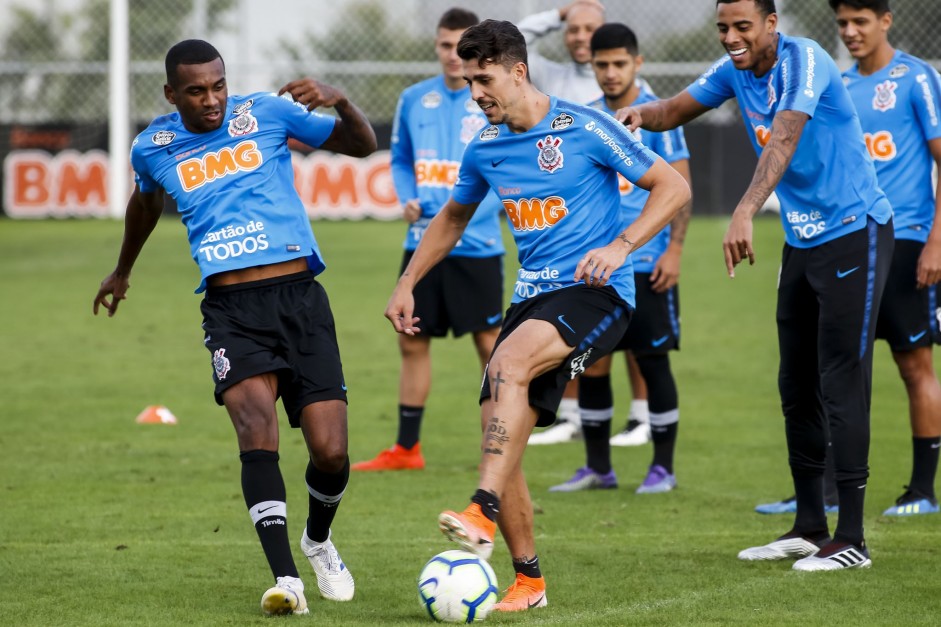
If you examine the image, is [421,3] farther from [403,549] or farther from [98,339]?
[403,549]

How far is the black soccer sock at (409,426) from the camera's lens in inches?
341

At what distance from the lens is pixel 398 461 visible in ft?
28.3

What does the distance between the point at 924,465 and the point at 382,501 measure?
2910 millimetres

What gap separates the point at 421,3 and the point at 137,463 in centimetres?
2141

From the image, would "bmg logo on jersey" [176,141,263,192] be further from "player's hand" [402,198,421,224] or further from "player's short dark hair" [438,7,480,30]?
"player's short dark hair" [438,7,480,30]

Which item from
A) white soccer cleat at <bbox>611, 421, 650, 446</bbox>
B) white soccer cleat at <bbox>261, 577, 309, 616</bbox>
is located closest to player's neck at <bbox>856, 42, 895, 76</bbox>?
white soccer cleat at <bbox>611, 421, 650, 446</bbox>

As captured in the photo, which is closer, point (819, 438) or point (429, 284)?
point (819, 438)

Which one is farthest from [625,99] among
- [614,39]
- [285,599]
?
[285,599]

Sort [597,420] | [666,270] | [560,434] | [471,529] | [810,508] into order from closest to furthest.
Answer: [471,529], [810,508], [666,270], [597,420], [560,434]

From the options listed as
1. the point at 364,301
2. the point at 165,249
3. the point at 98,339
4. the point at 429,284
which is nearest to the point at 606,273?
the point at 429,284

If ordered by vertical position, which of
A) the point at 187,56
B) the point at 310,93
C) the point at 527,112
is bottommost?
the point at 527,112

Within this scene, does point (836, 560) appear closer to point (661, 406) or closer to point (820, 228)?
point (820, 228)

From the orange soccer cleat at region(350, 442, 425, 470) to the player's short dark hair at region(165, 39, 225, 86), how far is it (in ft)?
11.6

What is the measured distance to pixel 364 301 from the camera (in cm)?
1661
